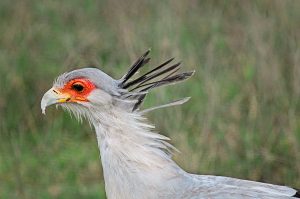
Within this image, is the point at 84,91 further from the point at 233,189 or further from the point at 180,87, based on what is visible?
the point at 180,87

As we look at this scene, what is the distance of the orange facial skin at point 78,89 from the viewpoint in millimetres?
3893

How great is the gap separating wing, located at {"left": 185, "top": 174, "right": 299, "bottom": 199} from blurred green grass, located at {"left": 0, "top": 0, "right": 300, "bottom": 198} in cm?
140

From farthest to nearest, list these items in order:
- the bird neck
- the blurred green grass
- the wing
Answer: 1. the blurred green grass
2. the bird neck
3. the wing

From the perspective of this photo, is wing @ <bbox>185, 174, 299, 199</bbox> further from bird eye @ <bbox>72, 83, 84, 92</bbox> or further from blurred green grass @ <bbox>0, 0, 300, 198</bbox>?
blurred green grass @ <bbox>0, 0, 300, 198</bbox>

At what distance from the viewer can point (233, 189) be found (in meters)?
3.78

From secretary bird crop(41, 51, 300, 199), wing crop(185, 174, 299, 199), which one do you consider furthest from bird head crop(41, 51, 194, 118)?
wing crop(185, 174, 299, 199)

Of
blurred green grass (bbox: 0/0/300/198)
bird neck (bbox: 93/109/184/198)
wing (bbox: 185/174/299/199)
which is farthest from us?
blurred green grass (bbox: 0/0/300/198)

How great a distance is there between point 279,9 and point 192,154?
1.57 m

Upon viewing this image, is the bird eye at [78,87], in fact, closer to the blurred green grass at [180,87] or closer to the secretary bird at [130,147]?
the secretary bird at [130,147]

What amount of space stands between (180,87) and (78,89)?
6.71 ft

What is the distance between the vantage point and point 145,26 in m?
6.97

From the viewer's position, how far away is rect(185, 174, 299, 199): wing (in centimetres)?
374

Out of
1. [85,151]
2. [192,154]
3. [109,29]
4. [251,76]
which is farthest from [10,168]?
[109,29]

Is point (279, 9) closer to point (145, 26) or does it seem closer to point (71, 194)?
point (145, 26)
